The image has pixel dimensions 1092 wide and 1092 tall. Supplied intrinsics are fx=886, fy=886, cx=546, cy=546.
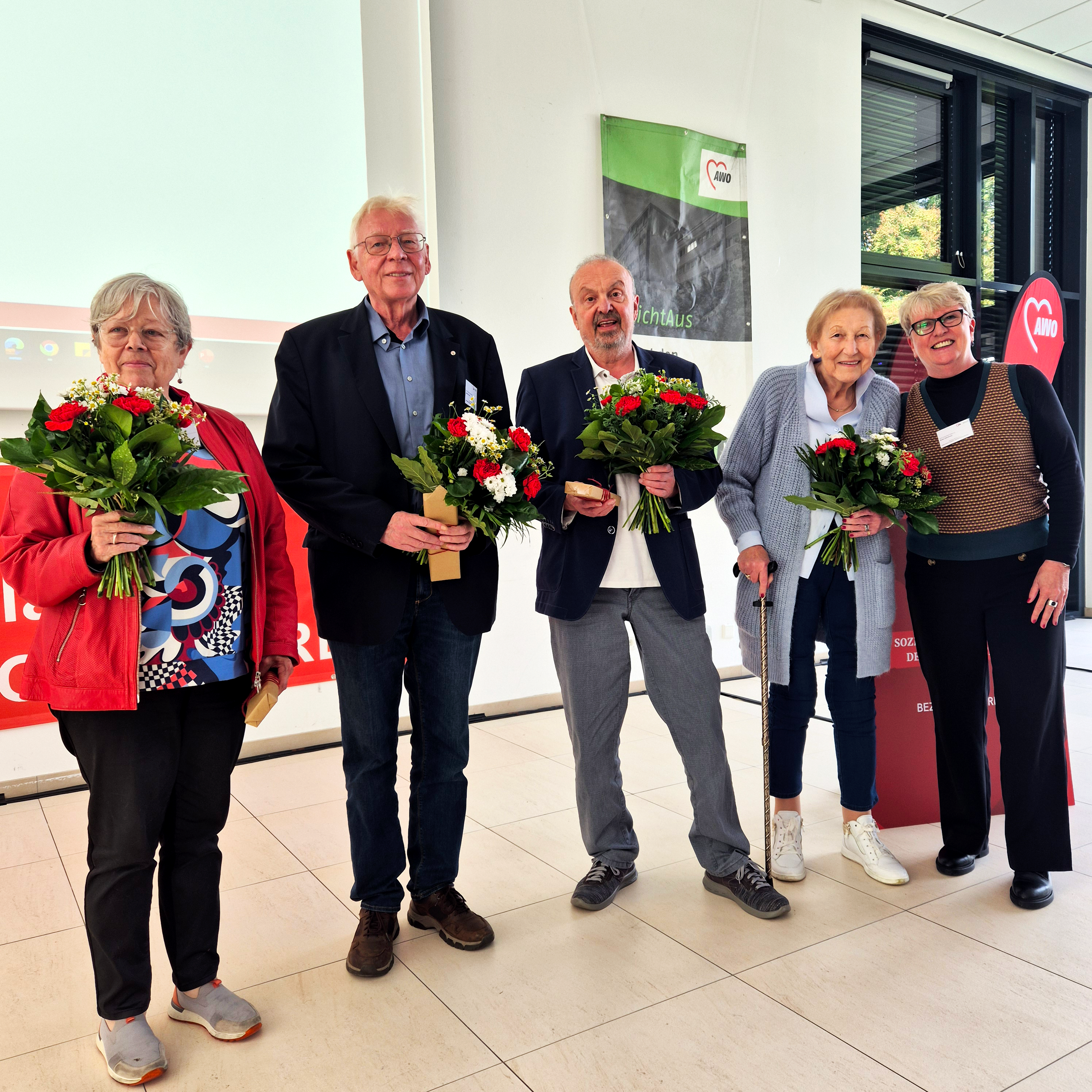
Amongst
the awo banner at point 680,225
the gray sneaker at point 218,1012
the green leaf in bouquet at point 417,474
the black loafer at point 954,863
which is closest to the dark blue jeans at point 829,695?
the black loafer at point 954,863

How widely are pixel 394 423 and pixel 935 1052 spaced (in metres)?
1.88

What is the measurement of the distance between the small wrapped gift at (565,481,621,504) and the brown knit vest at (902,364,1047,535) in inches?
39.5

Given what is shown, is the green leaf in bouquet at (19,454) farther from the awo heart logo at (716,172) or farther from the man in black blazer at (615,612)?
the awo heart logo at (716,172)

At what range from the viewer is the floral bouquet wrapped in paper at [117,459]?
5.34 ft

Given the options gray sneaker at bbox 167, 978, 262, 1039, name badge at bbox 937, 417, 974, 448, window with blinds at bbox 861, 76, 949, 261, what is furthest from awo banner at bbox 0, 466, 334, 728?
window with blinds at bbox 861, 76, 949, 261

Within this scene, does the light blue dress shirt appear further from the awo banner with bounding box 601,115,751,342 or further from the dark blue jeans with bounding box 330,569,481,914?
the awo banner with bounding box 601,115,751,342

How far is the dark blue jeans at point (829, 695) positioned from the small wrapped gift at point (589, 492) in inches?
28.2

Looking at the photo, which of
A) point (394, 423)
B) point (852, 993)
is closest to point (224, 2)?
point (394, 423)

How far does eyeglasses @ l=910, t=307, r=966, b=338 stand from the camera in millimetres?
2643

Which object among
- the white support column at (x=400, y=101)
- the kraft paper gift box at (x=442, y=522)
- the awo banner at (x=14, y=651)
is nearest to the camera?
the kraft paper gift box at (x=442, y=522)

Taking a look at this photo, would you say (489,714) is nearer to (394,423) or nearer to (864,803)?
(864,803)

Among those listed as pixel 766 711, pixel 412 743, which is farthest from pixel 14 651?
pixel 766 711

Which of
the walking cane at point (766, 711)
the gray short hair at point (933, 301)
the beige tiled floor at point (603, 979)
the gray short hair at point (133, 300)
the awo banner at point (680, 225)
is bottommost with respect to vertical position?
the beige tiled floor at point (603, 979)

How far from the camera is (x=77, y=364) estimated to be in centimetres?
371
